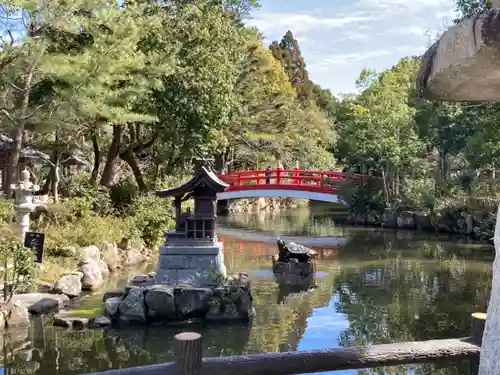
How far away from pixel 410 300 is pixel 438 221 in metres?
10.3

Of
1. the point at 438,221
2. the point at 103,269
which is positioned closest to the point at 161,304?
the point at 103,269

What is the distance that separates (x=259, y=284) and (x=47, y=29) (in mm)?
6399

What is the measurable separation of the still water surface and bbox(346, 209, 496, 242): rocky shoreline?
1.95 meters

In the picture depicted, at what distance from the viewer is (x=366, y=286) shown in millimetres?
11312

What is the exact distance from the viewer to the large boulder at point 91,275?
10490 mm

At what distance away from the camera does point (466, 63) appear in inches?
57.7

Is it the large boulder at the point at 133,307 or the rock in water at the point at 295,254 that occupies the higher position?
the rock in water at the point at 295,254

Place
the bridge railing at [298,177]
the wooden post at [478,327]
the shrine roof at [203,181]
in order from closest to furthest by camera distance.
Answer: the wooden post at [478,327]
the shrine roof at [203,181]
the bridge railing at [298,177]

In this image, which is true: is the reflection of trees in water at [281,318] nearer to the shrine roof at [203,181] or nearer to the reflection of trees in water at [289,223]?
the shrine roof at [203,181]

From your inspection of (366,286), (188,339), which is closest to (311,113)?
(366,286)

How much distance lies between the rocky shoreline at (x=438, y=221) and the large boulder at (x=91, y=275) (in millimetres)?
11150

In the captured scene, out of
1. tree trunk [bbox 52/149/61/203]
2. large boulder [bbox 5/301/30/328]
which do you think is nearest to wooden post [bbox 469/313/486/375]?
large boulder [bbox 5/301/30/328]

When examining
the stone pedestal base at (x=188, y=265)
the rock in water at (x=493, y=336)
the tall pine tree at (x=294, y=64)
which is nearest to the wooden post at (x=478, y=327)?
the rock in water at (x=493, y=336)

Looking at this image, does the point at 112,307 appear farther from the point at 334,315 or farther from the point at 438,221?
the point at 438,221
